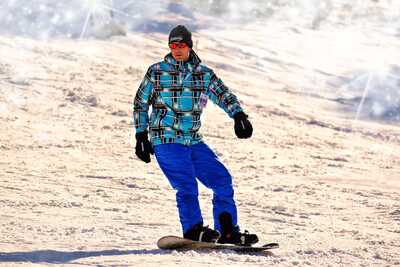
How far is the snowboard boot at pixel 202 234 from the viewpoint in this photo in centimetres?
489

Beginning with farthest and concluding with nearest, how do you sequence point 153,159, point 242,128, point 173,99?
1. point 153,159
2. point 242,128
3. point 173,99

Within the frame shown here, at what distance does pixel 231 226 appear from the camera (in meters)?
5.08

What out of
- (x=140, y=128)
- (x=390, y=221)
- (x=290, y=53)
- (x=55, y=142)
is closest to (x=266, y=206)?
(x=390, y=221)

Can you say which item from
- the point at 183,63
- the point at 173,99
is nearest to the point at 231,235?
the point at 173,99

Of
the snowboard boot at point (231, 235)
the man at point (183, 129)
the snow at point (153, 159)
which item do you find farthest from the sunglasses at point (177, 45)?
the snow at point (153, 159)

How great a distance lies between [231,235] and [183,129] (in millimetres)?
711

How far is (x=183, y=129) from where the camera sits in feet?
16.2

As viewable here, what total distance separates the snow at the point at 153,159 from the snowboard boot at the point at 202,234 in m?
0.10

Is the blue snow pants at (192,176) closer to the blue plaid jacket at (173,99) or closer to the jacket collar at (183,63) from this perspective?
the blue plaid jacket at (173,99)

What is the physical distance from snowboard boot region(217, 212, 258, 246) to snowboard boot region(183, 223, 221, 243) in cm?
14

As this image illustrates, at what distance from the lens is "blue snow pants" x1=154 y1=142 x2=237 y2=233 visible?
4906 mm

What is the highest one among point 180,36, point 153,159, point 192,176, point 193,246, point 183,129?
point 180,36

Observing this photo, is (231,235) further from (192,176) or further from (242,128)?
(242,128)

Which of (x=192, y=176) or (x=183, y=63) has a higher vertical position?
(x=183, y=63)
